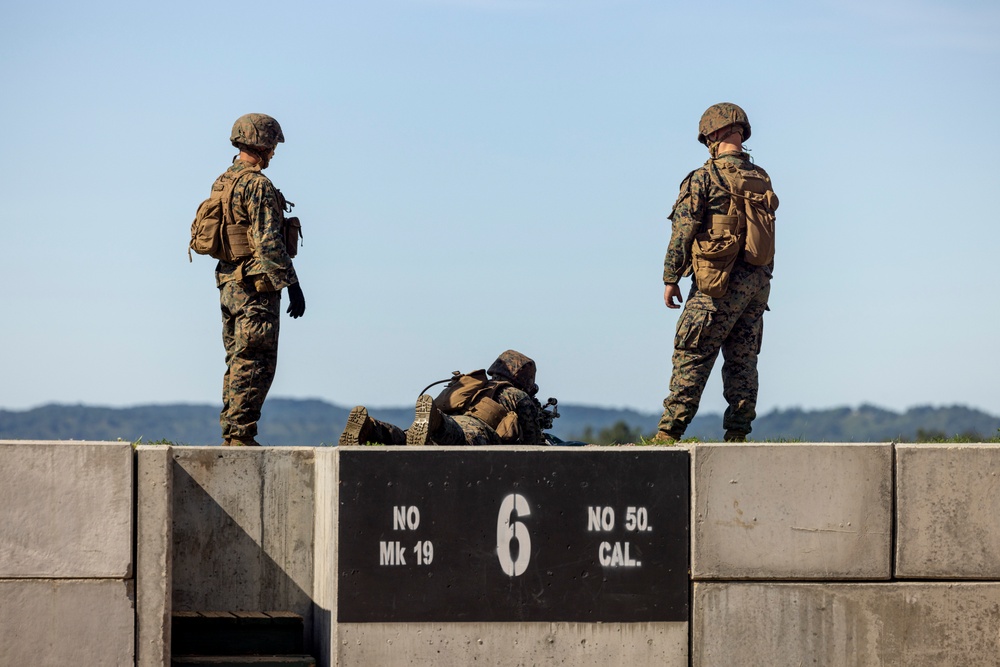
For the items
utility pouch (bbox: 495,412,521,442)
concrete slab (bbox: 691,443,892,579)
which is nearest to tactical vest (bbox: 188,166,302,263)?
utility pouch (bbox: 495,412,521,442)

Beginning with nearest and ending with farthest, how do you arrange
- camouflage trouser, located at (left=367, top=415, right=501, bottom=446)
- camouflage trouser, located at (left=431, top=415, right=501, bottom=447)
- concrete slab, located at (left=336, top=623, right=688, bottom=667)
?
1. concrete slab, located at (left=336, top=623, right=688, bottom=667)
2. camouflage trouser, located at (left=367, top=415, right=501, bottom=446)
3. camouflage trouser, located at (left=431, top=415, right=501, bottom=447)

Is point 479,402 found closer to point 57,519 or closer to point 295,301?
point 295,301

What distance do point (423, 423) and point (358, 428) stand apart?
50 cm

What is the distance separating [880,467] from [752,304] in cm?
230

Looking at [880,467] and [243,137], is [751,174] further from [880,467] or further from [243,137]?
[243,137]

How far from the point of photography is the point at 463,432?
1011 cm

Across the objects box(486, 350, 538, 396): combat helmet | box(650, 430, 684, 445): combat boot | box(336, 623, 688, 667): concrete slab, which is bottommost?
box(336, 623, 688, 667): concrete slab

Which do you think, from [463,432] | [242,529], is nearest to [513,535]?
[463,432]

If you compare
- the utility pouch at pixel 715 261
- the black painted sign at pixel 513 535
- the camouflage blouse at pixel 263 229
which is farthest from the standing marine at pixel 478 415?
the utility pouch at pixel 715 261

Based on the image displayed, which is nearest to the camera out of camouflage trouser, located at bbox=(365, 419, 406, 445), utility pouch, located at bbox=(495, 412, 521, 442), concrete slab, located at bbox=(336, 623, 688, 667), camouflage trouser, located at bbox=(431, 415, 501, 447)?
concrete slab, located at bbox=(336, 623, 688, 667)

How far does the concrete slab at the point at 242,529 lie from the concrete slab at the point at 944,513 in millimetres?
3491

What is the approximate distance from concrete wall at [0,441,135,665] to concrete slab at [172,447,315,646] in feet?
1.87

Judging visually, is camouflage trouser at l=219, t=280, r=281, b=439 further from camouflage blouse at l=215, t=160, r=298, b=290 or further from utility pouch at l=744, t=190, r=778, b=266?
utility pouch at l=744, t=190, r=778, b=266

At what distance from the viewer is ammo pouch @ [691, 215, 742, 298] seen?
10617mm
